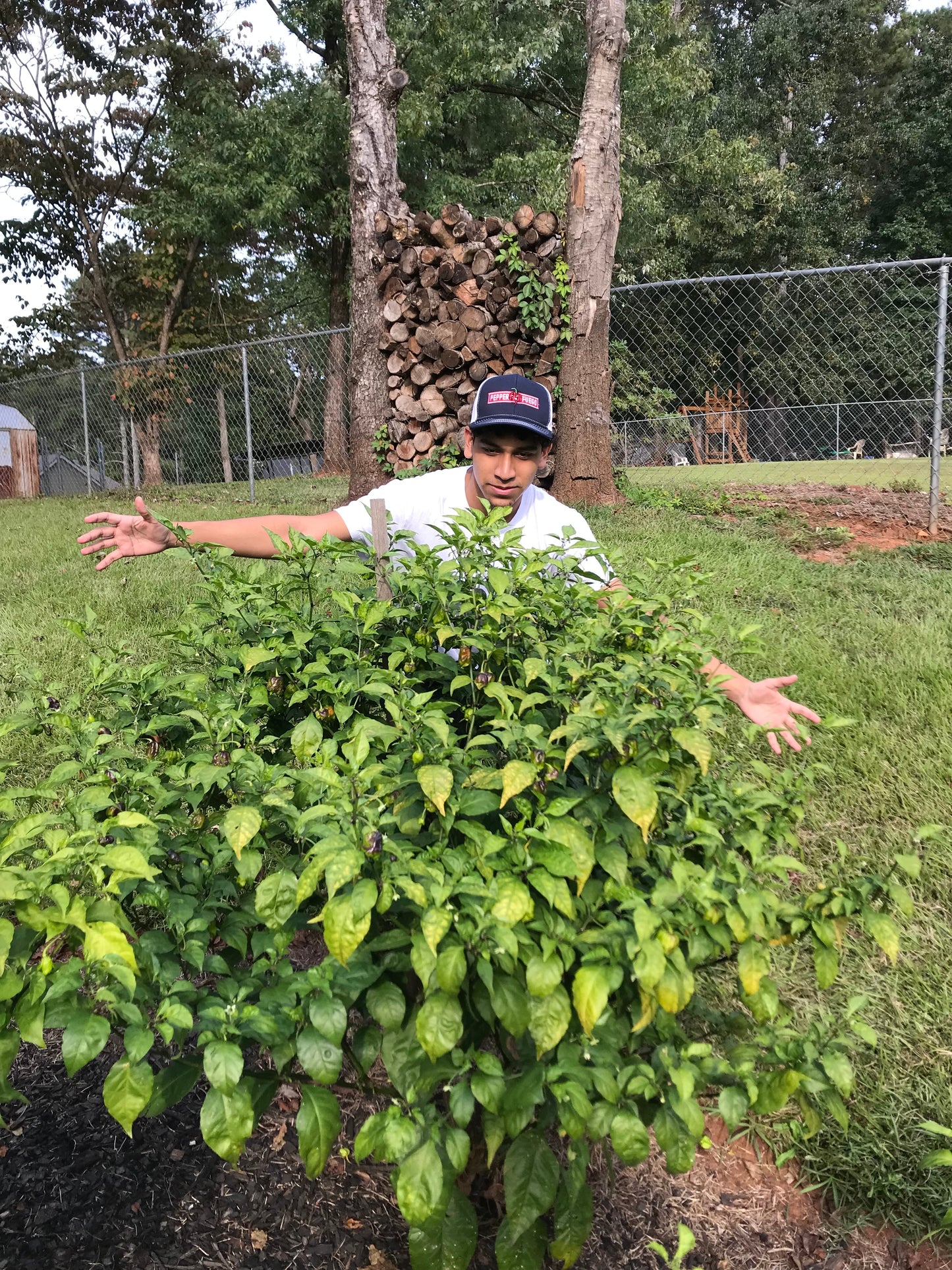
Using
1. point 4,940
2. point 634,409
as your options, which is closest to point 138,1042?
point 4,940

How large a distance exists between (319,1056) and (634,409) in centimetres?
1660

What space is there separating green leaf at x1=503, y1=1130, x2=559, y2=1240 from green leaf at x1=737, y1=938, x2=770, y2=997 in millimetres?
397

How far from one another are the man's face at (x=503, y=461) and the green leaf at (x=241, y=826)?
1.57 metres

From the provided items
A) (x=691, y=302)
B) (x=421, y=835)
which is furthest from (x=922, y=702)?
(x=691, y=302)

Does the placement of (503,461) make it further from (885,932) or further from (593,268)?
(593,268)

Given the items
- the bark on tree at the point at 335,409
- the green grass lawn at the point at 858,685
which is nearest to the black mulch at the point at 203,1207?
the green grass lawn at the point at 858,685

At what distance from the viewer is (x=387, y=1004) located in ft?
3.91

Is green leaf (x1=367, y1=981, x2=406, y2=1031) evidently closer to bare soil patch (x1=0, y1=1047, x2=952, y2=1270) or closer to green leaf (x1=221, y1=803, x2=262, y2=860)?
green leaf (x1=221, y1=803, x2=262, y2=860)

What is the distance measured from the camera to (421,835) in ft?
4.29

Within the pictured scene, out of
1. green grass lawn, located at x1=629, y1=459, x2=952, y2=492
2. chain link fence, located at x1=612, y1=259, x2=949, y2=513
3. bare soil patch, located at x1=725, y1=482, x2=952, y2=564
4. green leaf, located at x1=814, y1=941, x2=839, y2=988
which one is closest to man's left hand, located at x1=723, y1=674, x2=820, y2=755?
green leaf, located at x1=814, y1=941, x2=839, y2=988

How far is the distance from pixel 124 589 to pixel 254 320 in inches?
713

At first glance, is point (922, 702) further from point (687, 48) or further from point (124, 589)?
point (687, 48)

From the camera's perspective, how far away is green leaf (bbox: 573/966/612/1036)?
1.05 meters

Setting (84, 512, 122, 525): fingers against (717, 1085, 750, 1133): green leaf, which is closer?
(717, 1085, 750, 1133): green leaf
